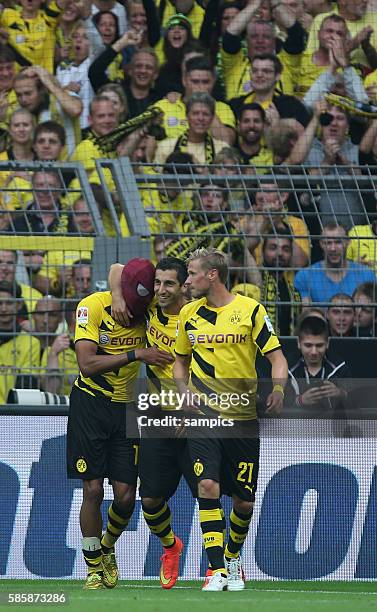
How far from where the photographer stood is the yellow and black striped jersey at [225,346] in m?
7.73

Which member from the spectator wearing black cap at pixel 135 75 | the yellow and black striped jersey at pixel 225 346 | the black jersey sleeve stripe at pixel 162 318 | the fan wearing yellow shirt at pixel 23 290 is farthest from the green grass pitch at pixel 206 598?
the spectator wearing black cap at pixel 135 75

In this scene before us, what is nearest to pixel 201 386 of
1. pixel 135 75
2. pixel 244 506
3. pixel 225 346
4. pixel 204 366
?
pixel 204 366

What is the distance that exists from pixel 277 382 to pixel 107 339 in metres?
1.20

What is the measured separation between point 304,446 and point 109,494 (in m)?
1.47

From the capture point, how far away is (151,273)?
812 cm

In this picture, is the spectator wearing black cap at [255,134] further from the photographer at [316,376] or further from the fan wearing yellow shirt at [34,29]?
the photographer at [316,376]

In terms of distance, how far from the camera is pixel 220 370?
778cm

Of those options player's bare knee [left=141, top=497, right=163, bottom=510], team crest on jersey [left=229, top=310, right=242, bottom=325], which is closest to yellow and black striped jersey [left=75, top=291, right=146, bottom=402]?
player's bare knee [left=141, top=497, right=163, bottom=510]

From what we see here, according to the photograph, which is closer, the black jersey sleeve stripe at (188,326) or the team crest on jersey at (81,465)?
the black jersey sleeve stripe at (188,326)

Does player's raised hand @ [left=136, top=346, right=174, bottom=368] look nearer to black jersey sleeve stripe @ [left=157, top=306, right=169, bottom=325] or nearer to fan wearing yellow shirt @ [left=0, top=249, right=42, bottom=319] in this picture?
black jersey sleeve stripe @ [left=157, top=306, right=169, bottom=325]

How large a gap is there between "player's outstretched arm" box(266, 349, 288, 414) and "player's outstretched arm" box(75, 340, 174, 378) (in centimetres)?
75

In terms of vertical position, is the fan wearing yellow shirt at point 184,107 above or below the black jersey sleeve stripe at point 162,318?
above

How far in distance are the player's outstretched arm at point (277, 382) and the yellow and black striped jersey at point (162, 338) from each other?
30.0 inches

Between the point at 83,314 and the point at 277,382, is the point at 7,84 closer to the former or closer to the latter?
the point at 83,314
